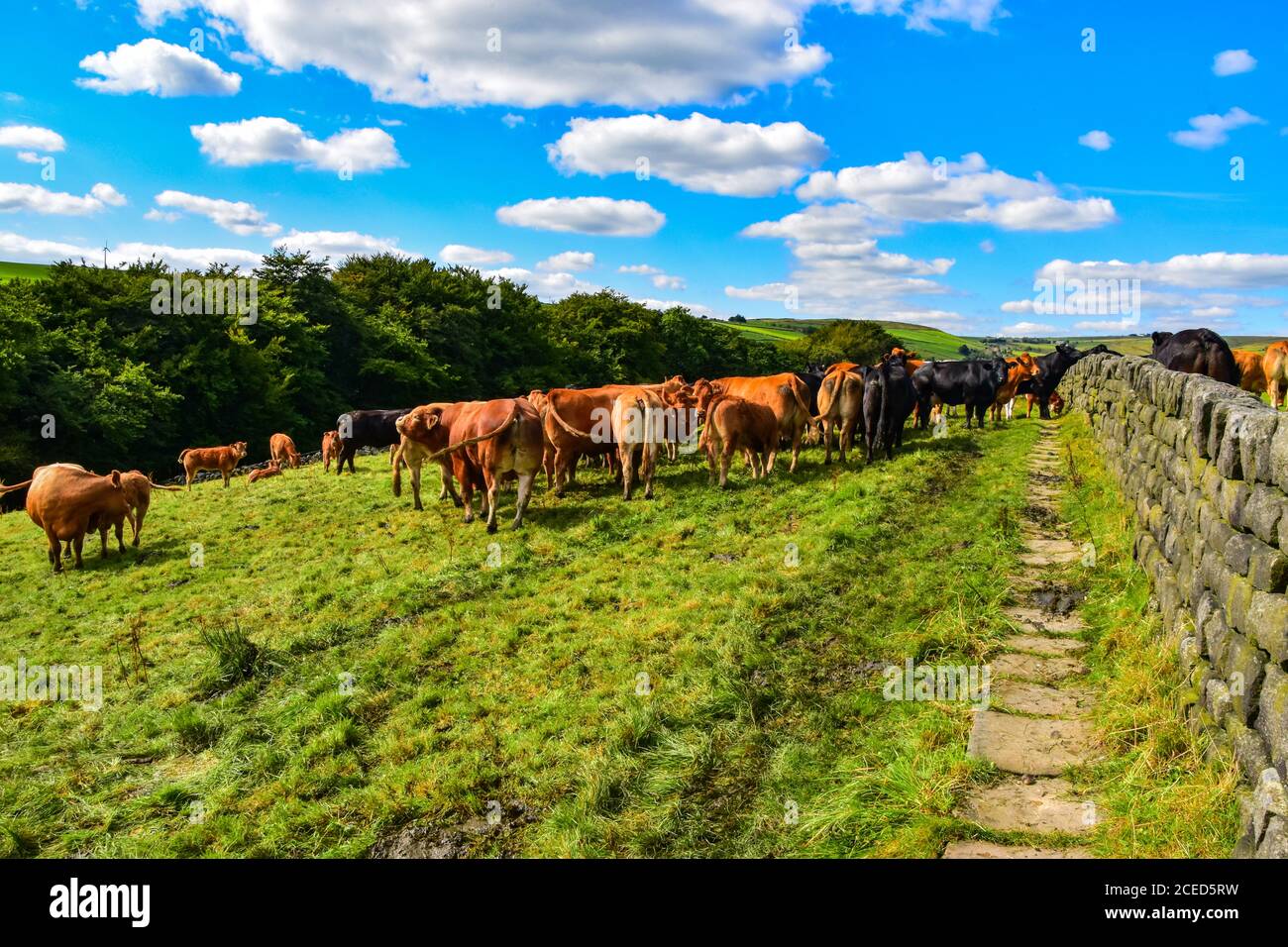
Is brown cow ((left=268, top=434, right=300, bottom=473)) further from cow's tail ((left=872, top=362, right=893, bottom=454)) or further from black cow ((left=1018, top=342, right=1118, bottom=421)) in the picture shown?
black cow ((left=1018, top=342, right=1118, bottom=421))

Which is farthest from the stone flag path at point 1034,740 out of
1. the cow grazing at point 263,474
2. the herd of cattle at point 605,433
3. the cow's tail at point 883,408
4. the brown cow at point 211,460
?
the brown cow at point 211,460

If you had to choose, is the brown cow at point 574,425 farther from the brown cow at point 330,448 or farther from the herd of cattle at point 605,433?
the brown cow at point 330,448

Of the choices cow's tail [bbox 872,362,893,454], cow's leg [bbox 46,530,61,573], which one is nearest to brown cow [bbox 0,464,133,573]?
cow's leg [bbox 46,530,61,573]

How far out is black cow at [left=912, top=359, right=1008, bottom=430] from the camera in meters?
21.2

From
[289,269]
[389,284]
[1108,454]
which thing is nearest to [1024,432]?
[1108,454]

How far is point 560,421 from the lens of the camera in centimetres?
1361

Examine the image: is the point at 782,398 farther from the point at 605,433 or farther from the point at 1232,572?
the point at 1232,572

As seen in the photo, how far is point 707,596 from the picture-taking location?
26.8ft

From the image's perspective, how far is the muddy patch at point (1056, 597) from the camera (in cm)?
692

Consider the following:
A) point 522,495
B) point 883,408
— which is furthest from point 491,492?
point 883,408

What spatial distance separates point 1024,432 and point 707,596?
51.7 feet

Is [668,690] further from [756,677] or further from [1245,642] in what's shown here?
[1245,642]

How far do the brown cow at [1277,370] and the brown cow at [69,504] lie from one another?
24829mm

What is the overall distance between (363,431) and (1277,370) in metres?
24.3
